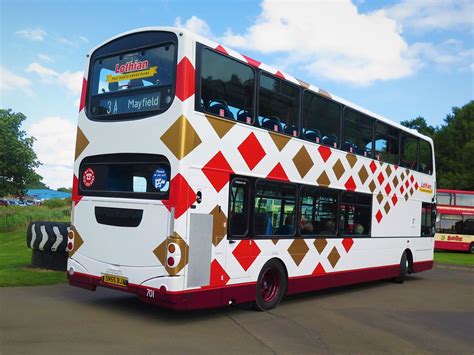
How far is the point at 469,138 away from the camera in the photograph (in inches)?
2197

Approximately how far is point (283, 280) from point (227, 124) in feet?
10.5

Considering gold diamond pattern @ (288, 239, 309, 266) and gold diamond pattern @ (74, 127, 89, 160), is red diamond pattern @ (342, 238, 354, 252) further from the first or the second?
gold diamond pattern @ (74, 127, 89, 160)

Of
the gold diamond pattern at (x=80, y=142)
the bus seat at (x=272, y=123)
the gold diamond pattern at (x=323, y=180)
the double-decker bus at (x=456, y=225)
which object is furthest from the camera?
the double-decker bus at (x=456, y=225)

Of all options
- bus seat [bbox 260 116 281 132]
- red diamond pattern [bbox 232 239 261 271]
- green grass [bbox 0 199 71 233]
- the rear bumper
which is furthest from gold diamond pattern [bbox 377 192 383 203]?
the rear bumper

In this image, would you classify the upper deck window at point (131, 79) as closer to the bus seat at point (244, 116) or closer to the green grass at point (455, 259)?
the bus seat at point (244, 116)

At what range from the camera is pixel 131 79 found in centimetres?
834

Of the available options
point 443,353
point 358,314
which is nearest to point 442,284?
point 358,314

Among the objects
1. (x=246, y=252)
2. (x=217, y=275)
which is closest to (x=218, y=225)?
(x=217, y=275)

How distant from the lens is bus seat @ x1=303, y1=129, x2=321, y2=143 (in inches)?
409

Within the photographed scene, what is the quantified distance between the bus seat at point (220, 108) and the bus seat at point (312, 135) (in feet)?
7.76

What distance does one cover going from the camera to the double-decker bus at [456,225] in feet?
109

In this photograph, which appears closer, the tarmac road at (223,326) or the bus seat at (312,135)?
the tarmac road at (223,326)

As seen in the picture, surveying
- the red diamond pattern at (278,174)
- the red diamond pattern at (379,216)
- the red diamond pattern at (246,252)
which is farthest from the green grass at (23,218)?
the red diamond pattern at (246,252)

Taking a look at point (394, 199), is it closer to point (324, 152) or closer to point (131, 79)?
point (324, 152)
